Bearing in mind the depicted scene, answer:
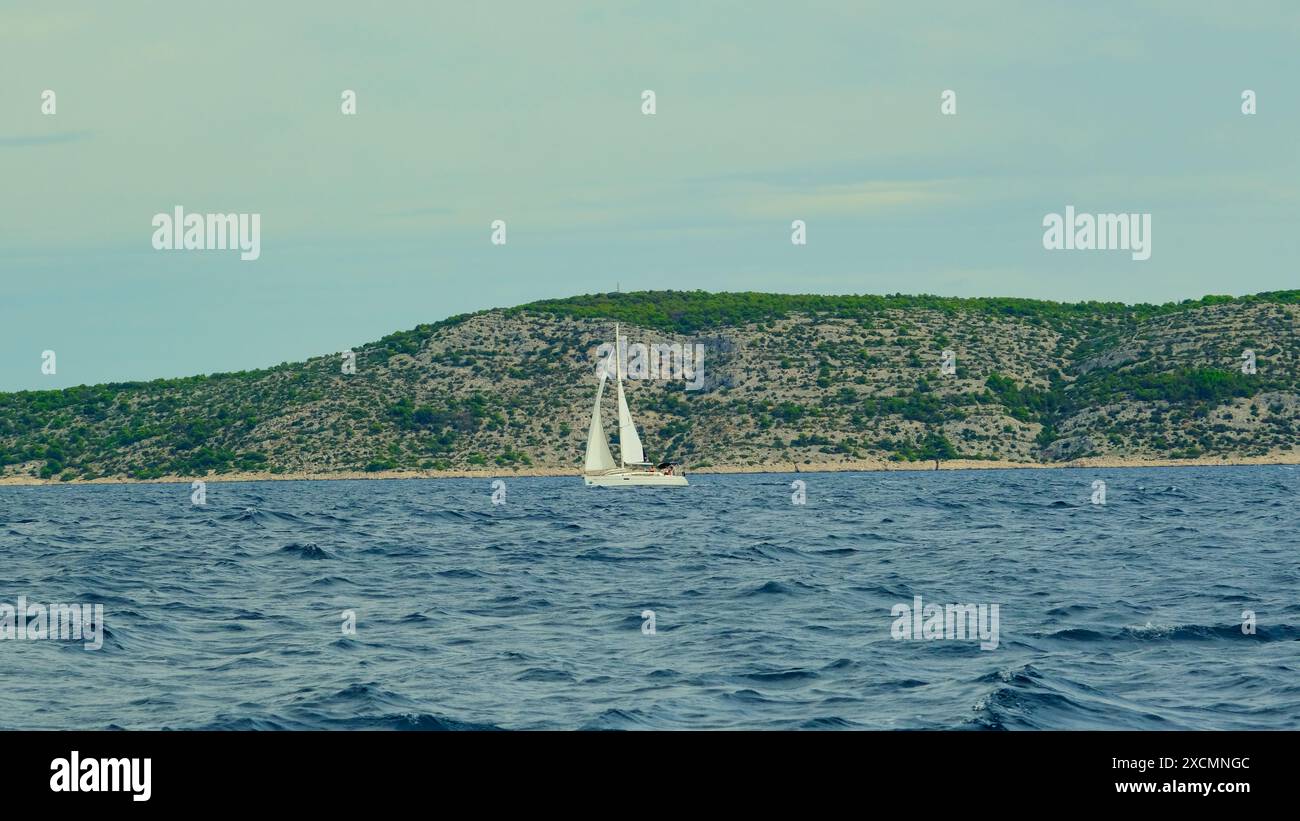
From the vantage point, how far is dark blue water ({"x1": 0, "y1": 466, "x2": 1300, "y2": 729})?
57.1 feet

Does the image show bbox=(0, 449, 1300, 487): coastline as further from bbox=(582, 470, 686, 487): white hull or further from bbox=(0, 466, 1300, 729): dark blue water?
bbox=(0, 466, 1300, 729): dark blue water

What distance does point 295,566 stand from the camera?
3791cm

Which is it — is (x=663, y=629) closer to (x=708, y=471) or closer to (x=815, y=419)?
(x=708, y=471)

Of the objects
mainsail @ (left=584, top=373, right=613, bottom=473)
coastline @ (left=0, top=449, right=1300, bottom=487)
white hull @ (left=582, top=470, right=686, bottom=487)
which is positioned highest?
mainsail @ (left=584, top=373, right=613, bottom=473)

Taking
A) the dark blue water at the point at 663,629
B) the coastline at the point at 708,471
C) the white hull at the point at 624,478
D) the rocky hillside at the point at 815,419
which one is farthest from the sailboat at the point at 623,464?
the rocky hillside at the point at 815,419

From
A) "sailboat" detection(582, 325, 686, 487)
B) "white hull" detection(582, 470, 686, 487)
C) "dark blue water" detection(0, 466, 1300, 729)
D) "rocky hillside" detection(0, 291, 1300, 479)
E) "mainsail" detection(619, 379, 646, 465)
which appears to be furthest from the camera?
"rocky hillside" detection(0, 291, 1300, 479)

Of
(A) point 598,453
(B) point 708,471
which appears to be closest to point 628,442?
(A) point 598,453

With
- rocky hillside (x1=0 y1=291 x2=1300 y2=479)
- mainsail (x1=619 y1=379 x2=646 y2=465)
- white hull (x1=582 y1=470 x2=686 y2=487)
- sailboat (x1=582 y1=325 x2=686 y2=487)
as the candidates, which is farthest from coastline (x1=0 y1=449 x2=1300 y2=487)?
white hull (x1=582 y1=470 x2=686 y2=487)

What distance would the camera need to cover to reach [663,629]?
24516mm

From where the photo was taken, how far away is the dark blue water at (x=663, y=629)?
17.4 meters
